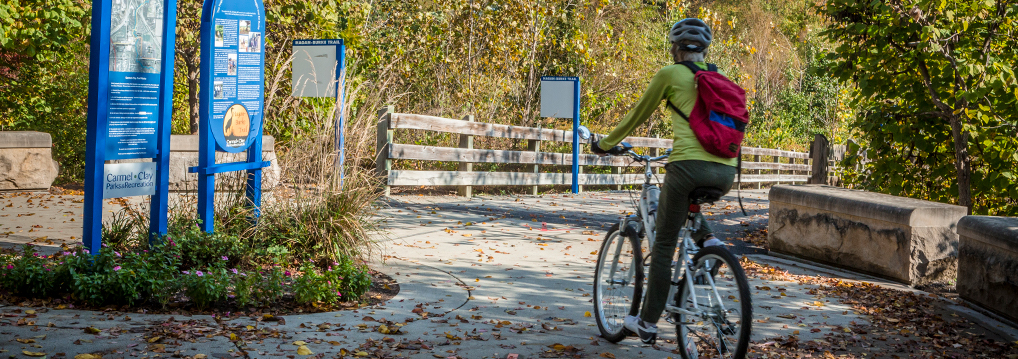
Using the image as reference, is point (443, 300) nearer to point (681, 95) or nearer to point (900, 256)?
point (681, 95)

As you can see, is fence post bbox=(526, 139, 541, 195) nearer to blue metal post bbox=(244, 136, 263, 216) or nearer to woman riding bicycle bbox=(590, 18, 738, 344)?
blue metal post bbox=(244, 136, 263, 216)

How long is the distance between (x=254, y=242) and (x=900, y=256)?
5124 mm

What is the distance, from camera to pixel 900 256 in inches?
252

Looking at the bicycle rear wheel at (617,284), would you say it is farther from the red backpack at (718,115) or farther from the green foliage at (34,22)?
the green foliage at (34,22)

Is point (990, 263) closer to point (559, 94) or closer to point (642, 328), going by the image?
point (642, 328)

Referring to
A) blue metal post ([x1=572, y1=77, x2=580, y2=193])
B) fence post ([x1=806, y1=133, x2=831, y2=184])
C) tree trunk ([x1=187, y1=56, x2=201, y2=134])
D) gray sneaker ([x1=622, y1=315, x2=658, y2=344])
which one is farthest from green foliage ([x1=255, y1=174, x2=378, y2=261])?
tree trunk ([x1=187, y1=56, x2=201, y2=134])

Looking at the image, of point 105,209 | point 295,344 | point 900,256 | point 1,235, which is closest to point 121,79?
point 295,344

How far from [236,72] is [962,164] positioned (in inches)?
277

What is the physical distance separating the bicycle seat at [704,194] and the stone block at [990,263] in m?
2.93

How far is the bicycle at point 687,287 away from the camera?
10.9 ft

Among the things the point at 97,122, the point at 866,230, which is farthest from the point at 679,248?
the point at 866,230

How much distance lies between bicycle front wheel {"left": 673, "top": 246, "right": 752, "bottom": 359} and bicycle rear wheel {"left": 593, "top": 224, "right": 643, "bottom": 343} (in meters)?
0.39

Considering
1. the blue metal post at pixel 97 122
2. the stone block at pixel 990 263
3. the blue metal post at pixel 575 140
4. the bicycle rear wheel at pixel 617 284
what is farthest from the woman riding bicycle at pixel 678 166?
the blue metal post at pixel 575 140

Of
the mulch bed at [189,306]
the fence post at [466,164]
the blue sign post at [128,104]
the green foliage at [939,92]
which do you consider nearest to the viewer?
the mulch bed at [189,306]
